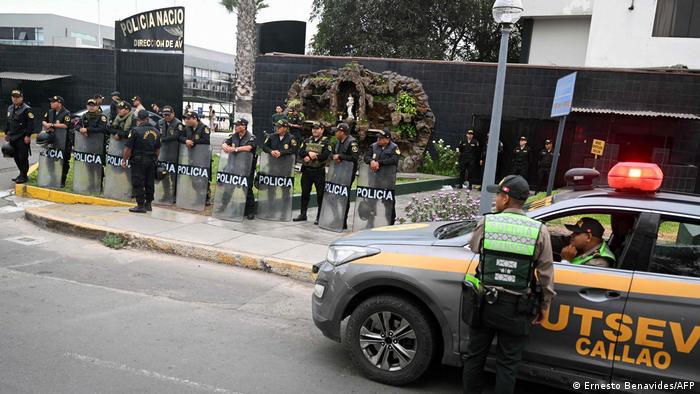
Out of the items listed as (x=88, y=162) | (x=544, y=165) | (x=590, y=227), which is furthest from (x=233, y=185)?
(x=544, y=165)

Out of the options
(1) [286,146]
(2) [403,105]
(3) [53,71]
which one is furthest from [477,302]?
(3) [53,71]

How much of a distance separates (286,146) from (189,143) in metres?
1.72

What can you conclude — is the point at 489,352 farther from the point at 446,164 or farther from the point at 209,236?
the point at 446,164

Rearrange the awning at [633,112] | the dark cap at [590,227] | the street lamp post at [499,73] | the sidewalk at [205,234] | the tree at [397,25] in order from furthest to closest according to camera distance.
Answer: the tree at [397,25] < the awning at [633,112] < the sidewalk at [205,234] < the street lamp post at [499,73] < the dark cap at [590,227]

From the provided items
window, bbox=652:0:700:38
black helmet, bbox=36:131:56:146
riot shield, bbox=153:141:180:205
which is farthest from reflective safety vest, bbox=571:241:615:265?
window, bbox=652:0:700:38

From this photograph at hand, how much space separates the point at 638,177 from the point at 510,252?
1279 mm

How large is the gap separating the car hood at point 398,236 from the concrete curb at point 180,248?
227 cm

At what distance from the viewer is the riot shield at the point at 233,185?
9.23 meters

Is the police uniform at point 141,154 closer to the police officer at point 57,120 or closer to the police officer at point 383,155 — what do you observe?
the police officer at point 57,120

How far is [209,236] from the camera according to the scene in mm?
8133

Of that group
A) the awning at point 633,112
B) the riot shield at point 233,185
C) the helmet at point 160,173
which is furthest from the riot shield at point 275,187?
the awning at point 633,112

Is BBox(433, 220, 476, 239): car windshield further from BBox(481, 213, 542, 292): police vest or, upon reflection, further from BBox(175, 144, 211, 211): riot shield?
BBox(175, 144, 211, 211): riot shield

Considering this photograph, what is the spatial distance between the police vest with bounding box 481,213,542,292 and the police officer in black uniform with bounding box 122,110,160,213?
7448 millimetres

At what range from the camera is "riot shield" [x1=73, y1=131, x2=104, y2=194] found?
10.1m
